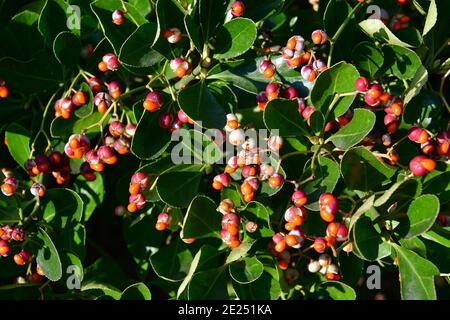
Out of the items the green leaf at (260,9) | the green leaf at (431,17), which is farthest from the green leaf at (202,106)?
the green leaf at (431,17)

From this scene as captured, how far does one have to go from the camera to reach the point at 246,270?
4.87ft

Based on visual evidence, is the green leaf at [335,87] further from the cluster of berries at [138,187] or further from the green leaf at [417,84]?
the cluster of berries at [138,187]

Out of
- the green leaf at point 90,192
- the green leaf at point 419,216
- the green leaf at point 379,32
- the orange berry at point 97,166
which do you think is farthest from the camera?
the green leaf at point 90,192

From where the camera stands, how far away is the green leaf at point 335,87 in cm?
139

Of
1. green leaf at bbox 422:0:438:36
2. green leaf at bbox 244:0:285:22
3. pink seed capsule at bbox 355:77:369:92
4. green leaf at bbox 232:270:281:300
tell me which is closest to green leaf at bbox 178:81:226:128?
green leaf at bbox 244:0:285:22

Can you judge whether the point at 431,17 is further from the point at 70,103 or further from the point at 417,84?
the point at 70,103

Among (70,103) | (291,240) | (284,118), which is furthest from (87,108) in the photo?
(291,240)

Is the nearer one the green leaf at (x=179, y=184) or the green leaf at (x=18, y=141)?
the green leaf at (x=179, y=184)

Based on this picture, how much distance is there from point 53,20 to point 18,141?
336 mm

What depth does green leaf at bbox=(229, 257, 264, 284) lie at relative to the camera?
1463 mm

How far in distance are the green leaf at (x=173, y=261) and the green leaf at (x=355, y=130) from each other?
504mm

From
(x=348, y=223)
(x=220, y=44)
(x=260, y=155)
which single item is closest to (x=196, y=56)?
(x=220, y=44)

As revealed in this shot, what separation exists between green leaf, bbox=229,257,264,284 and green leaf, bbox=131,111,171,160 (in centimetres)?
33

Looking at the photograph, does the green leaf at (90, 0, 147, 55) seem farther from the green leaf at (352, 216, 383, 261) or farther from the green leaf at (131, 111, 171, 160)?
the green leaf at (352, 216, 383, 261)
